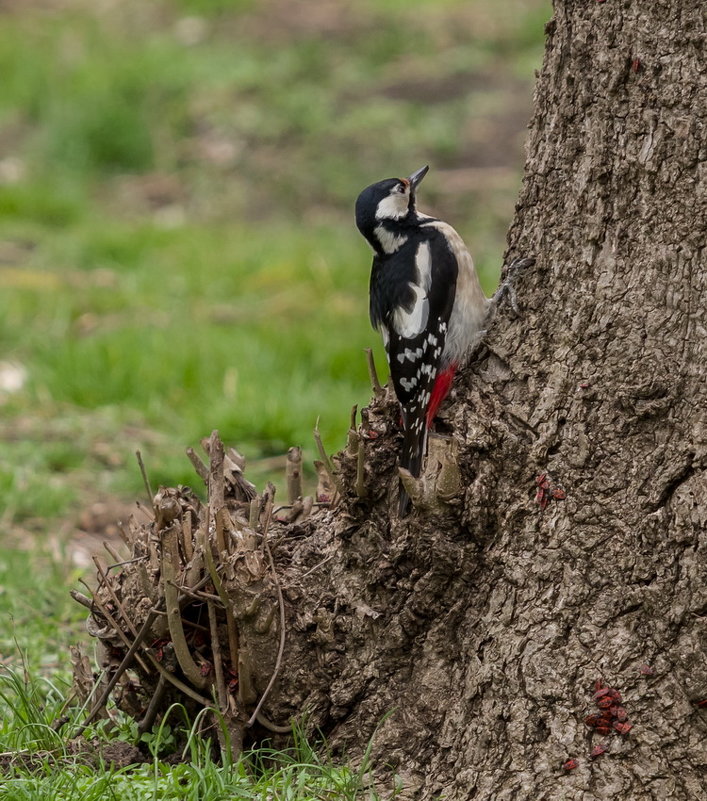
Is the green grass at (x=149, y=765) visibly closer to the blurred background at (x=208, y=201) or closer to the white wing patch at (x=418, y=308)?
the white wing patch at (x=418, y=308)

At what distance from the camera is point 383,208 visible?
14.8 ft

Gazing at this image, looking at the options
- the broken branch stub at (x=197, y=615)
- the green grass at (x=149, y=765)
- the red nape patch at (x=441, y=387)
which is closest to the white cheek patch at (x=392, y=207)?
the red nape patch at (x=441, y=387)

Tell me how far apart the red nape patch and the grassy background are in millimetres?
1018

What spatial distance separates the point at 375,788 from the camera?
127 inches

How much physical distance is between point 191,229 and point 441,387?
20.7 feet

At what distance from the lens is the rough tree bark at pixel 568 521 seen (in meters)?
2.96

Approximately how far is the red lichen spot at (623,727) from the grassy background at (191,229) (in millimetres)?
697

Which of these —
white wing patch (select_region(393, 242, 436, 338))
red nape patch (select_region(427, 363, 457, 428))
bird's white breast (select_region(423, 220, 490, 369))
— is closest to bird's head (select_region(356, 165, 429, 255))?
bird's white breast (select_region(423, 220, 490, 369))

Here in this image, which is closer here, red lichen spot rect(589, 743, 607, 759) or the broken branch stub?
red lichen spot rect(589, 743, 607, 759)

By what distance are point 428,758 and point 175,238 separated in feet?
21.6

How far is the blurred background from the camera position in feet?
20.8

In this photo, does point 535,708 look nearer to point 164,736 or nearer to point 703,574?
point 703,574

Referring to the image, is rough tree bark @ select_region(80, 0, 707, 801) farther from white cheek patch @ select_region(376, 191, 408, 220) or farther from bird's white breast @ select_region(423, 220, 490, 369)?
white cheek patch @ select_region(376, 191, 408, 220)

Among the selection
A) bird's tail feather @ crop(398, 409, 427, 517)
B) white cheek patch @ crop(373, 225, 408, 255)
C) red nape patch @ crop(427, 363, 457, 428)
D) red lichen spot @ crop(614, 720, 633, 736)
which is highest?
white cheek patch @ crop(373, 225, 408, 255)
